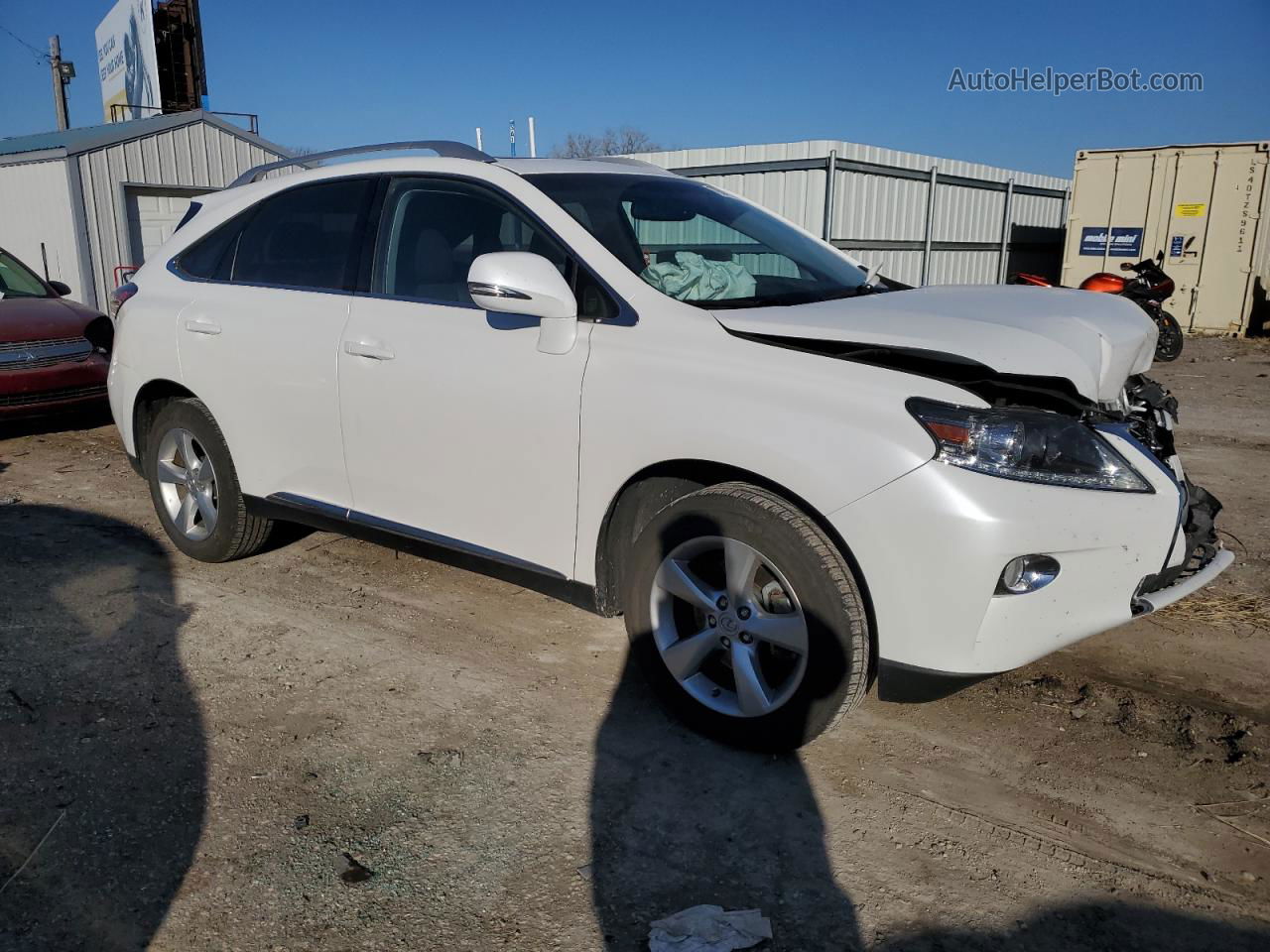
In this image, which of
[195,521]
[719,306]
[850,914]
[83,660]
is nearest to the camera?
[850,914]

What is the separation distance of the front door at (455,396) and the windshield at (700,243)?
0.25 meters

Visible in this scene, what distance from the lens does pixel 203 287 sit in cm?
450

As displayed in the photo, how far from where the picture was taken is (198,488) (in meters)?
4.71

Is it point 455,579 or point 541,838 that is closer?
point 541,838

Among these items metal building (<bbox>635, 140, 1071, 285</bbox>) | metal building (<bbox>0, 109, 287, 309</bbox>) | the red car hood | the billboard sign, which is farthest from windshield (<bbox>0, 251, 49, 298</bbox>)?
the billboard sign

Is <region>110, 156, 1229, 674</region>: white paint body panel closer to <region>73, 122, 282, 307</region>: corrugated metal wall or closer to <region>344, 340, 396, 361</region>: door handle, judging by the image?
<region>344, 340, 396, 361</region>: door handle

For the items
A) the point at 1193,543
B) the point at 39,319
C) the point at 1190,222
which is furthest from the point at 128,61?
the point at 1193,543

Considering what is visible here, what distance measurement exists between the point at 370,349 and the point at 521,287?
90 centimetres

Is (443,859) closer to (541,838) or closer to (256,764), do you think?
(541,838)

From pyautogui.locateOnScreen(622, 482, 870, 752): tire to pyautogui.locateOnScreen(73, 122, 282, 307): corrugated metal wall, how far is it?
1520 centimetres

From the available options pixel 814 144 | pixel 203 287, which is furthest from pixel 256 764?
pixel 814 144

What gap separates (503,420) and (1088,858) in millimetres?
2162

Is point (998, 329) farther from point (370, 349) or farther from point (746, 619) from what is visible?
point (370, 349)

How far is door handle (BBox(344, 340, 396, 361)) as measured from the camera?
12.1 feet
